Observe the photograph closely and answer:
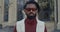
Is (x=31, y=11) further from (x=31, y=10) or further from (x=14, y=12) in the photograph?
(x=14, y=12)

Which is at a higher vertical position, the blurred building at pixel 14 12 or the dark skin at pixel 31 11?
the dark skin at pixel 31 11

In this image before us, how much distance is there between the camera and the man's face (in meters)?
2.40

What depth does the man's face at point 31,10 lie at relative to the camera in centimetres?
240

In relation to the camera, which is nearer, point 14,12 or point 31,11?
point 31,11

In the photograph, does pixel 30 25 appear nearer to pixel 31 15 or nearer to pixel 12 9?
Answer: pixel 31 15

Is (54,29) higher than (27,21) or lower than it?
lower

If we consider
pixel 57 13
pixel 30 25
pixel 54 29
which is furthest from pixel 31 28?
pixel 57 13

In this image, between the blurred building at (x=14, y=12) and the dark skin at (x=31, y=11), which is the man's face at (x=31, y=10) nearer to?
the dark skin at (x=31, y=11)

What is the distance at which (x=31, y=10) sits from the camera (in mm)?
2406

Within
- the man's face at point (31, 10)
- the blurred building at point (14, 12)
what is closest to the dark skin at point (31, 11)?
the man's face at point (31, 10)

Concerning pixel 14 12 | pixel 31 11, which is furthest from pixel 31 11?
pixel 14 12

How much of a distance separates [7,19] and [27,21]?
10.3m

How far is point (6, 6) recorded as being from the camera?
41.5 ft

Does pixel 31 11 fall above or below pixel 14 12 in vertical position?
above
